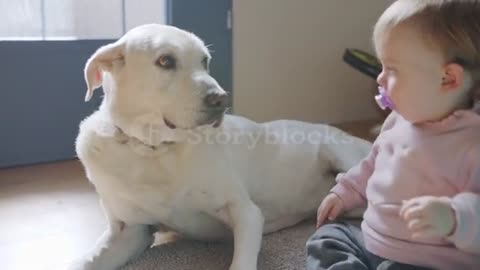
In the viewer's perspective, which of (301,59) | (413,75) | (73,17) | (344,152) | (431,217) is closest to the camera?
(431,217)

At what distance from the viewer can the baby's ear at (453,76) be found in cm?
82

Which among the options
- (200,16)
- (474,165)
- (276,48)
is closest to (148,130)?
(474,165)

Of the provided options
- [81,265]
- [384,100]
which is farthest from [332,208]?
[81,265]

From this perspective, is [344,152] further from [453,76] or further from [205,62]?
[453,76]

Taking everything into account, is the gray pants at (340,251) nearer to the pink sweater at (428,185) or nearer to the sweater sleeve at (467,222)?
the pink sweater at (428,185)

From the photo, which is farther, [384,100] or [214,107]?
[214,107]

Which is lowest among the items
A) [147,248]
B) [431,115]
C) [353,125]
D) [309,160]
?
[353,125]

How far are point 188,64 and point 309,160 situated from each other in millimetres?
486

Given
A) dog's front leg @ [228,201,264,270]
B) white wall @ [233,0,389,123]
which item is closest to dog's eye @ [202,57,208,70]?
dog's front leg @ [228,201,264,270]

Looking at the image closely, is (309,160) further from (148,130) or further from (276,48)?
(276,48)

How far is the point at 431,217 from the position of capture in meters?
0.74

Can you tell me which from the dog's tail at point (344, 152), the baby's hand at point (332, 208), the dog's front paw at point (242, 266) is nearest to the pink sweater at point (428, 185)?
the baby's hand at point (332, 208)

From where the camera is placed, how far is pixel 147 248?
1.30 m

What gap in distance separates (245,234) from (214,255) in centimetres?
14
